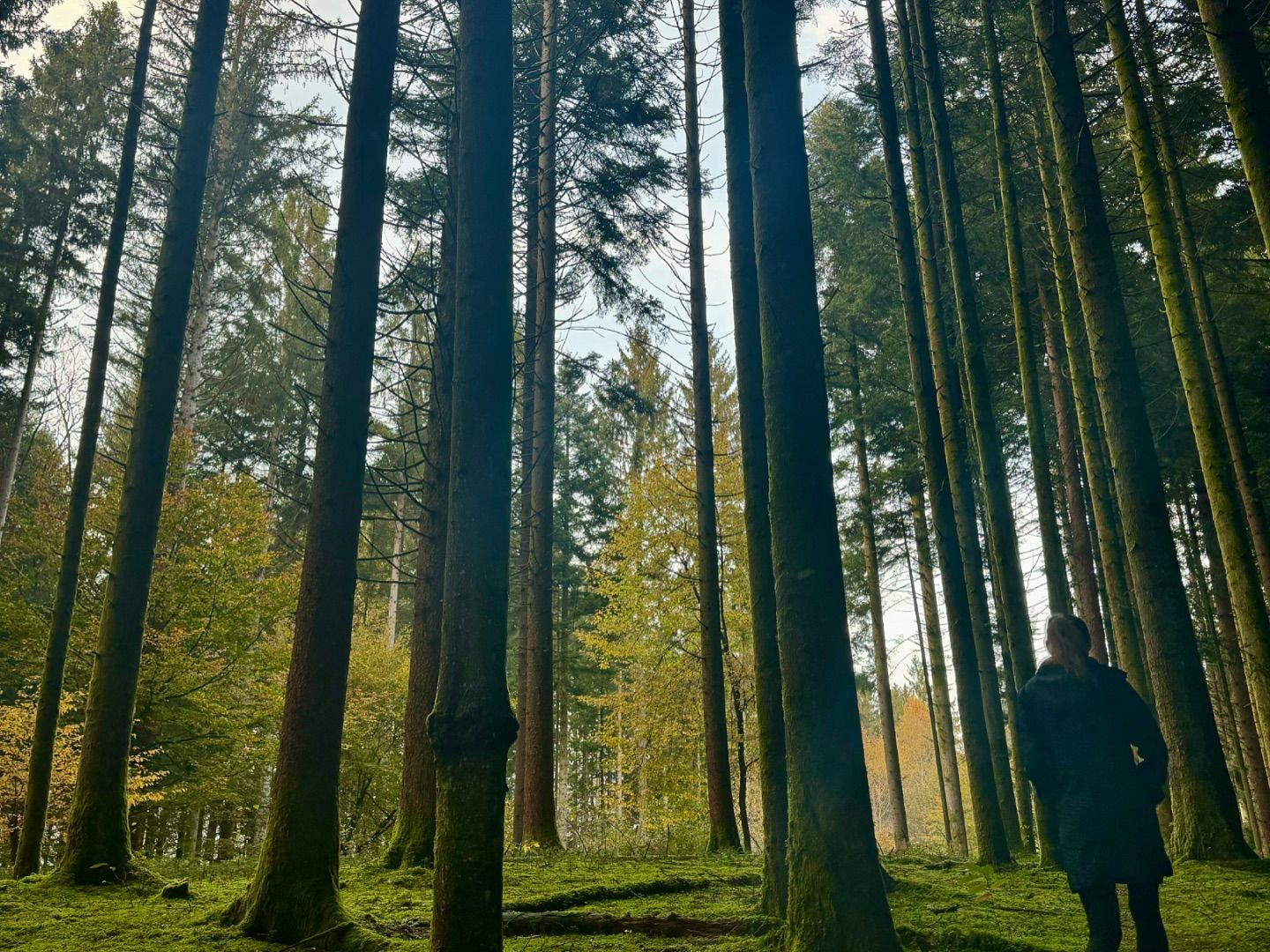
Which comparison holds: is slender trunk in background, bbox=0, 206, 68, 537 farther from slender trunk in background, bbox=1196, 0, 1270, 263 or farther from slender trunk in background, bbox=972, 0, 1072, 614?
slender trunk in background, bbox=1196, 0, 1270, 263

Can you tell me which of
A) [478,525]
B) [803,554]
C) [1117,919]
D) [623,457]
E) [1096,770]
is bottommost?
[1117,919]

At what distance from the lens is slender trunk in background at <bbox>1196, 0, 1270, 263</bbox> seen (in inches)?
209

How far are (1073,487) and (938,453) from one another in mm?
6235

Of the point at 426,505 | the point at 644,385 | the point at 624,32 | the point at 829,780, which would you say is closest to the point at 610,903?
the point at 829,780

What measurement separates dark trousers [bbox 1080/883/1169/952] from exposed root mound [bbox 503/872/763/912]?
292 centimetres

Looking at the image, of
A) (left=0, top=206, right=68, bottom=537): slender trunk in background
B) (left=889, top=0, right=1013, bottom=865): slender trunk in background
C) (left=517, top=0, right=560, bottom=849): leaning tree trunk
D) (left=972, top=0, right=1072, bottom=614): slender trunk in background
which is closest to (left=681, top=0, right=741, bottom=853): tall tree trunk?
(left=517, top=0, right=560, bottom=849): leaning tree trunk

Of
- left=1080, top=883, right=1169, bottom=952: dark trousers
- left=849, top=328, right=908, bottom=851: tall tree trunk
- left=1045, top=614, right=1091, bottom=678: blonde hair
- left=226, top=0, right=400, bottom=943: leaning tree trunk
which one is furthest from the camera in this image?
left=849, top=328, right=908, bottom=851: tall tree trunk

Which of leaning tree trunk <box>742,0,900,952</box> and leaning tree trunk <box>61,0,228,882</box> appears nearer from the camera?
leaning tree trunk <box>742,0,900,952</box>

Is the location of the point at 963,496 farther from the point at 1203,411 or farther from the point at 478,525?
the point at 478,525

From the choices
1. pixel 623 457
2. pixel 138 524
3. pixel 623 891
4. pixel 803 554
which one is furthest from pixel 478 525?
pixel 623 457

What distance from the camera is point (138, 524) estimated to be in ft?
22.4

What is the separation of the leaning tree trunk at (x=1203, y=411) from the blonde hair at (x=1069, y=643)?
15.4 ft

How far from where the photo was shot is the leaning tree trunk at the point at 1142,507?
5.79 metres

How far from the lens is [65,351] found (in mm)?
16938
